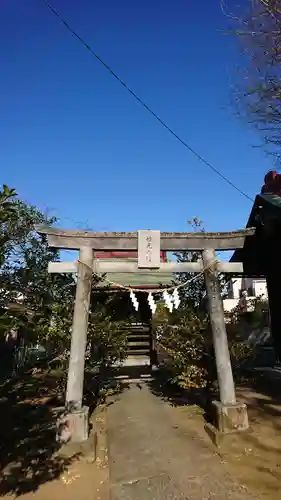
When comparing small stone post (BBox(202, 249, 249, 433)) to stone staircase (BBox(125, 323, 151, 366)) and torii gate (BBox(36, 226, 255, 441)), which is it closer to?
torii gate (BBox(36, 226, 255, 441))

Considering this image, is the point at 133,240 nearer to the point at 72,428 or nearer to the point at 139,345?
the point at 72,428

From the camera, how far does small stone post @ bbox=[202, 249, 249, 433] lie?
6.05 meters

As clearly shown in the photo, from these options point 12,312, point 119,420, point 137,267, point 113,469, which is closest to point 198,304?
point 137,267

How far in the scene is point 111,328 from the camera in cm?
819

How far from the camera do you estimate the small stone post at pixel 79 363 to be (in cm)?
593

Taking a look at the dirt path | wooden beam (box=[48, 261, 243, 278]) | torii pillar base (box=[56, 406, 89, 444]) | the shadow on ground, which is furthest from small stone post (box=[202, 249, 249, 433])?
the shadow on ground

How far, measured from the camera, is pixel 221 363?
654 centimetres

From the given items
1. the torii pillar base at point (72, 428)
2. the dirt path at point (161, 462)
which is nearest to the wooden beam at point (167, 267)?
the torii pillar base at point (72, 428)

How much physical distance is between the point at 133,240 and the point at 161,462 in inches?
154

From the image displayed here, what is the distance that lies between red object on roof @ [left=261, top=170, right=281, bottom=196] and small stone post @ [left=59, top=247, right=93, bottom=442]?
7966 millimetres

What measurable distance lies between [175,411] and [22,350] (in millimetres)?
6577

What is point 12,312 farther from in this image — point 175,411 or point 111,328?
point 175,411

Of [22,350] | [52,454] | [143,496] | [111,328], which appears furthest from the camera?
[22,350]

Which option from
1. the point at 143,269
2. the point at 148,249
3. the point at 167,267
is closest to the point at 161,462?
the point at 143,269
